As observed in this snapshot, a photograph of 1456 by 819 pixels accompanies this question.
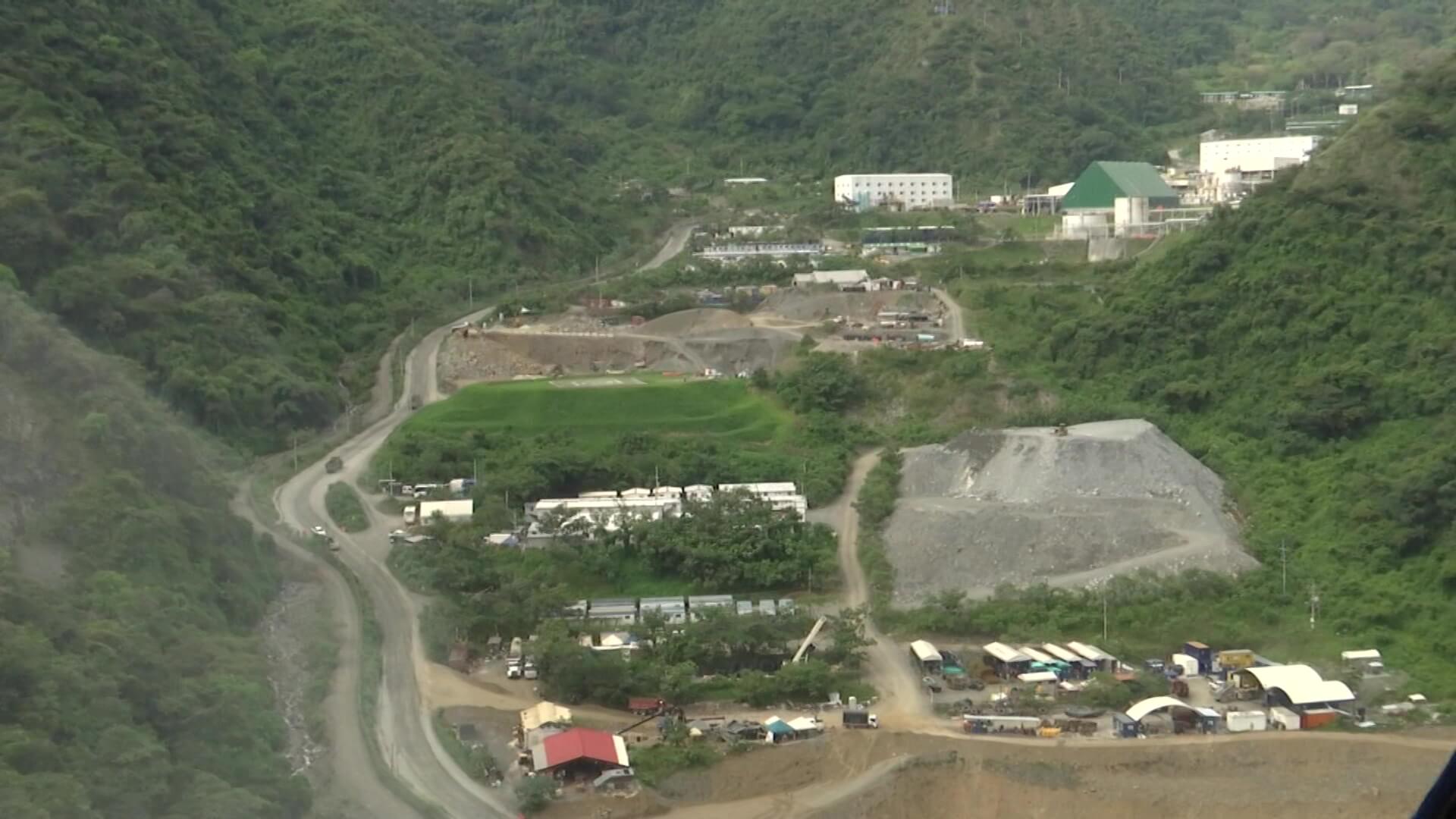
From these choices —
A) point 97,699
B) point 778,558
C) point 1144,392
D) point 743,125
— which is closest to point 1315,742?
point 778,558

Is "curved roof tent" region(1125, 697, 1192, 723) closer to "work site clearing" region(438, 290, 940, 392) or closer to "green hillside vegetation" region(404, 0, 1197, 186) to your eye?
"work site clearing" region(438, 290, 940, 392)

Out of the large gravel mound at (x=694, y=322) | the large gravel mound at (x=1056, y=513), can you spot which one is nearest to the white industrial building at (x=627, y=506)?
the large gravel mound at (x=1056, y=513)

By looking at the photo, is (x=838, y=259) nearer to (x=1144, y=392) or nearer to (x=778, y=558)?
(x=1144, y=392)

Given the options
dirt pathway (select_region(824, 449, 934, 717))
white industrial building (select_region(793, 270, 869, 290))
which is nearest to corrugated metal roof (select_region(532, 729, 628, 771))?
dirt pathway (select_region(824, 449, 934, 717))

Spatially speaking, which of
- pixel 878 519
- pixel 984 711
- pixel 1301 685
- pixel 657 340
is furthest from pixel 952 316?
pixel 984 711

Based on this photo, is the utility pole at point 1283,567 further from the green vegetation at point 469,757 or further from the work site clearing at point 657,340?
the work site clearing at point 657,340
